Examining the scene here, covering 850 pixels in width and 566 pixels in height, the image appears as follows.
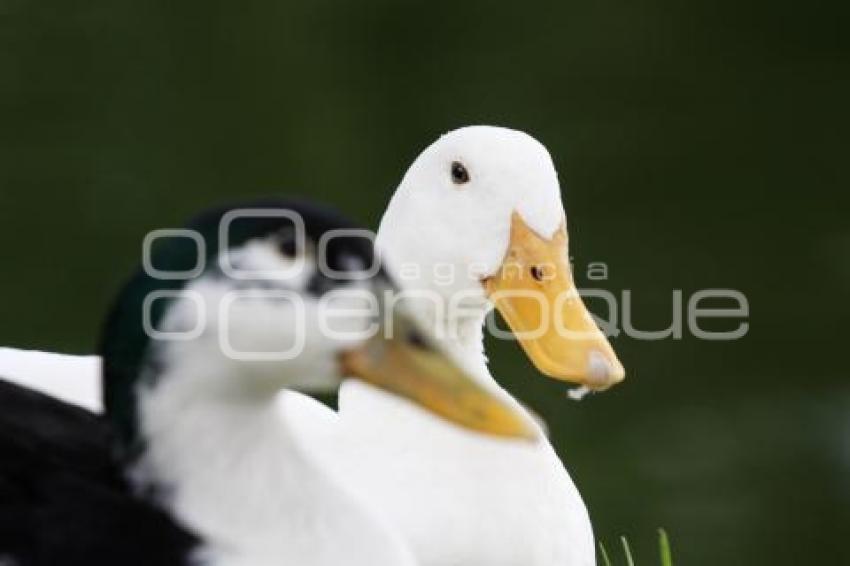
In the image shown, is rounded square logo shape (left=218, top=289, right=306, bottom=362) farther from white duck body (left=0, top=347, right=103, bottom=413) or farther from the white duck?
white duck body (left=0, top=347, right=103, bottom=413)

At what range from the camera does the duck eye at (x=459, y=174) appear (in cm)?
450

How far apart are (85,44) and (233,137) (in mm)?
1040

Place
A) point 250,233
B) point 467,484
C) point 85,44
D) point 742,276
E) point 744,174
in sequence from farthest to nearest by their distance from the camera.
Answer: point 85,44 < point 744,174 < point 742,276 < point 467,484 < point 250,233

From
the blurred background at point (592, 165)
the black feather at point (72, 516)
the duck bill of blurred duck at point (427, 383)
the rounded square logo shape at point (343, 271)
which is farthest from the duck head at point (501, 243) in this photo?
A: the blurred background at point (592, 165)

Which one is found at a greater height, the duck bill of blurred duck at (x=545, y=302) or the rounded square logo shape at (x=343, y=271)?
the rounded square logo shape at (x=343, y=271)

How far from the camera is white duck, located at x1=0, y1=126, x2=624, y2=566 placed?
14.4 ft

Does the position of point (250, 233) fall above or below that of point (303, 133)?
above

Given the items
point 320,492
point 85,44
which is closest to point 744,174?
point 85,44

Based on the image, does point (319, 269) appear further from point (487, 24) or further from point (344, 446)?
point (487, 24)

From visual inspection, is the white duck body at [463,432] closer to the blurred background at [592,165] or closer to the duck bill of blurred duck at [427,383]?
the duck bill of blurred duck at [427,383]

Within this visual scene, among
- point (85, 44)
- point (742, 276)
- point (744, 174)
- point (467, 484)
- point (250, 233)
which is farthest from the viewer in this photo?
point (85, 44)

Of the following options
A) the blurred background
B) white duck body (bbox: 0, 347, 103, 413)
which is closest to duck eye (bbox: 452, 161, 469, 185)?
white duck body (bbox: 0, 347, 103, 413)

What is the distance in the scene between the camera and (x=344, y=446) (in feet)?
14.8

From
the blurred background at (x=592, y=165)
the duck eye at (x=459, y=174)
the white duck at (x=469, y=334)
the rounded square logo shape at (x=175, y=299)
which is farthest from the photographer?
the blurred background at (x=592, y=165)
